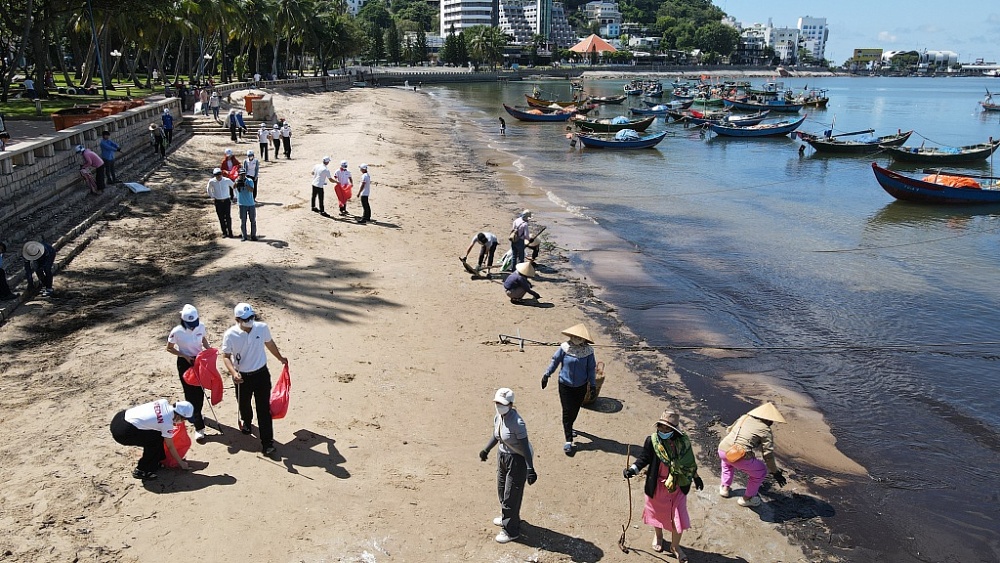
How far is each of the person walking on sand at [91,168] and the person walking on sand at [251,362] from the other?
14409 mm

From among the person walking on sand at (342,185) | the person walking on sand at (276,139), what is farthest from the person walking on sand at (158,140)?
the person walking on sand at (342,185)

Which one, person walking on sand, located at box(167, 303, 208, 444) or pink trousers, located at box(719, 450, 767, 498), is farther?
pink trousers, located at box(719, 450, 767, 498)

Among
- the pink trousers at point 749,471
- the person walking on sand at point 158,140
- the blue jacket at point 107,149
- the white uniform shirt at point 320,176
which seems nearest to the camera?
the pink trousers at point 749,471

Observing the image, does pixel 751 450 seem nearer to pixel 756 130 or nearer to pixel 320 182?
pixel 320 182

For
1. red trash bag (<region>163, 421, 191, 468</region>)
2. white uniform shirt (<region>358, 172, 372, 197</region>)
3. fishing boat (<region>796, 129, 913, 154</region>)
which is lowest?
red trash bag (<region>163, 421, 191, 468</region>)

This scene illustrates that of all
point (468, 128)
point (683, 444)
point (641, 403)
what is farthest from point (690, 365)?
point (468, 128)

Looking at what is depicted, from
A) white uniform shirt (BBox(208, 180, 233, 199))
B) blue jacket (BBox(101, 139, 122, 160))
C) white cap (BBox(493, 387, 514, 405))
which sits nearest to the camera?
white cap (BBox(493, 387, 514, 405))

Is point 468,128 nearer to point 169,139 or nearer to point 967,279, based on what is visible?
point 169,139

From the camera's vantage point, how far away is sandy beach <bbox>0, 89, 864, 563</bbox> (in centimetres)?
648

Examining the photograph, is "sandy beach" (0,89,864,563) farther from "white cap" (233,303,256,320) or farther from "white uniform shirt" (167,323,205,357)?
"white cap" (233,303,256,320)

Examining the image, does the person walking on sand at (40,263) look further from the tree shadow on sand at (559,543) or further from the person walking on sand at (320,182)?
the tree shadow on sand at (559,543)

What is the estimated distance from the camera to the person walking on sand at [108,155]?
63.3 feet

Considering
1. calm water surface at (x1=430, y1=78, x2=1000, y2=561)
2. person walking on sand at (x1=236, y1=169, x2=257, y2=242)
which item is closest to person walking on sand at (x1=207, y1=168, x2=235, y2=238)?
person walking on sand at (x1=236, y1=169, x2=257, y2=242)

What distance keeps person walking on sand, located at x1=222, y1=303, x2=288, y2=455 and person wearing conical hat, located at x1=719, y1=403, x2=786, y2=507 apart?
5.29 m
